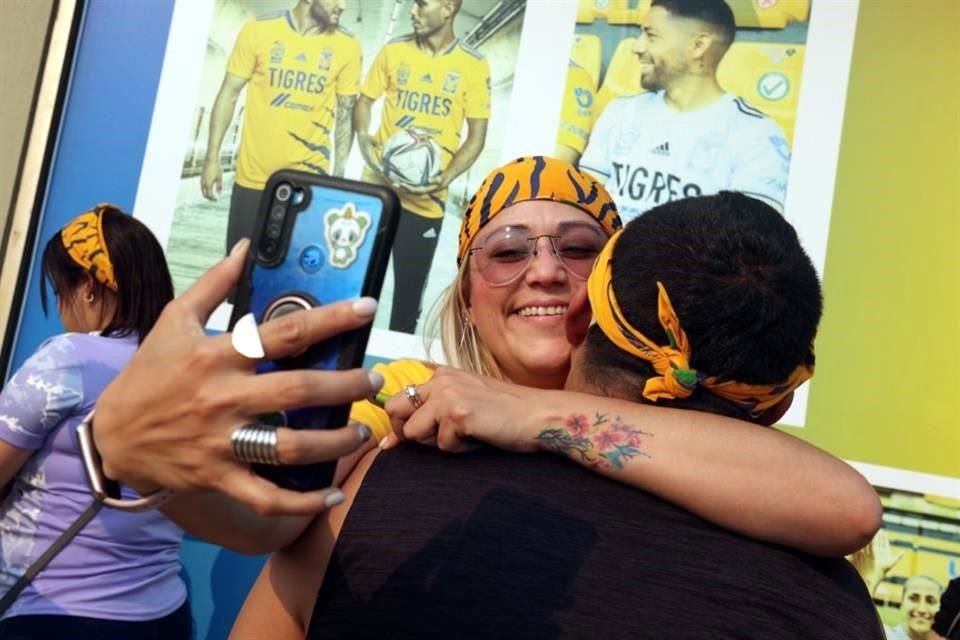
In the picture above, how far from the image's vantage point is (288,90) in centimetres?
253

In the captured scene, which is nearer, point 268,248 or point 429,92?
point 268,248

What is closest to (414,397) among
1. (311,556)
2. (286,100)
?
(311,556)

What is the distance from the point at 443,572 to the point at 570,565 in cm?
12

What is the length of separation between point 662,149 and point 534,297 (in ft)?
3.49

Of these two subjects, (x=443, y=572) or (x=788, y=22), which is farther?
(x=788, y=22)

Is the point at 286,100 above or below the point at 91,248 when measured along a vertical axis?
above

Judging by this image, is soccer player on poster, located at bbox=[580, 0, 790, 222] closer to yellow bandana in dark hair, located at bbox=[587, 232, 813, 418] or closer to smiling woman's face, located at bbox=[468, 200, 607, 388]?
smiling woman's face, located at bbox=[468, 200, 607, 388]

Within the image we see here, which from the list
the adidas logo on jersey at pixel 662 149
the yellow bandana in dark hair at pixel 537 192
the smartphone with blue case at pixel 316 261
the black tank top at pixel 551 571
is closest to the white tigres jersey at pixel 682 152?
the adidas logo on jersey at pixel 662 149

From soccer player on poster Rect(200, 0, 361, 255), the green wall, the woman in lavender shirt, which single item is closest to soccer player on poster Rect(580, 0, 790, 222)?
the green wall

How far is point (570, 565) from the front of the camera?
29.1 inches

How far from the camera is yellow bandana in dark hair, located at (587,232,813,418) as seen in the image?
0.82 m

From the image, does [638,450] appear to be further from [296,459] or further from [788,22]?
[788,22]

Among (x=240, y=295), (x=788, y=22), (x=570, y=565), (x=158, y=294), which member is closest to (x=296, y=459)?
(x=240, y=295)

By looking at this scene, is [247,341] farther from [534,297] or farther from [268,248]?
[534,297]
